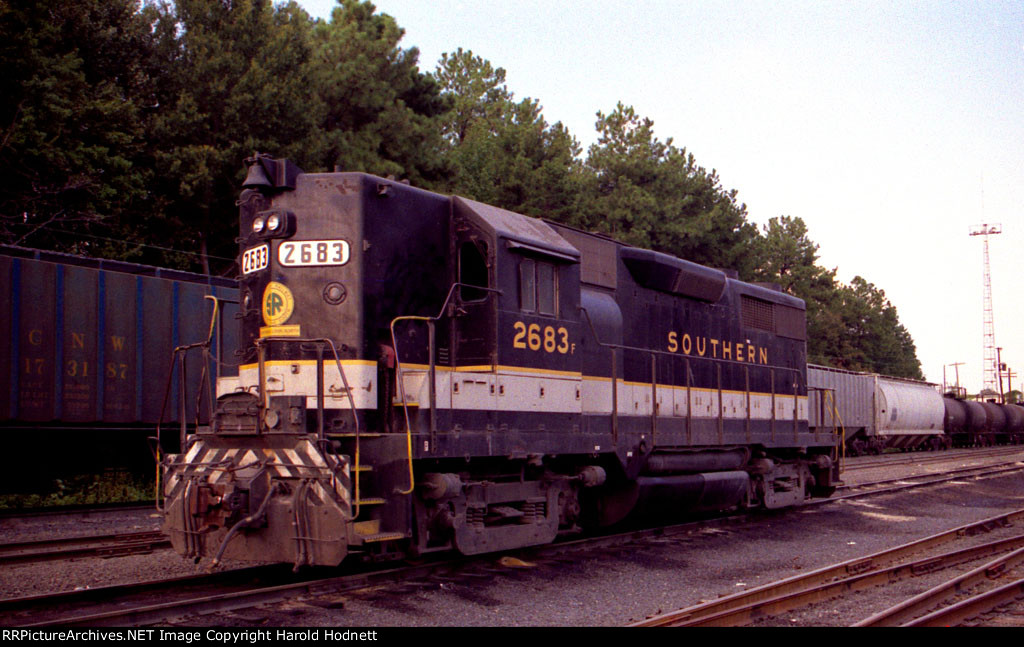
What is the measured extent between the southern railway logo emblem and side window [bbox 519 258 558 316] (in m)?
2.17

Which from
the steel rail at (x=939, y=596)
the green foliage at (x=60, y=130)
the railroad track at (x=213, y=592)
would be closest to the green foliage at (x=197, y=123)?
the green foliage at (x=60, y=130)

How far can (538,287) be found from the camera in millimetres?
8648

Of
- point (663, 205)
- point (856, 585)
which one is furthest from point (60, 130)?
point (663, 205)

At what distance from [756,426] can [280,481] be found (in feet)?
26.5

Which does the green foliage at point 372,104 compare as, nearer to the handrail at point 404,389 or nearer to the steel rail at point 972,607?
the handrail at point 404,389

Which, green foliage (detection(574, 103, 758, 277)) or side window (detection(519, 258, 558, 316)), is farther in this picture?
green foliage (detection(574, 103, 758, 277))

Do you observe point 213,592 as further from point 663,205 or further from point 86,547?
point 663,205

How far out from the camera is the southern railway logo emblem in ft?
25.0

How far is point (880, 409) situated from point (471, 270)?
2776 centimetres

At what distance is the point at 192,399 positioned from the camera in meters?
16.2

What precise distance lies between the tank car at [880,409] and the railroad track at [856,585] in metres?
17.5

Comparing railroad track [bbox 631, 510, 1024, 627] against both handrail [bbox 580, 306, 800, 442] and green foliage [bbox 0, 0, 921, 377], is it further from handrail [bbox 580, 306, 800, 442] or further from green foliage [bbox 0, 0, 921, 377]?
green foliage [bbox 0, 0, 921, 377]

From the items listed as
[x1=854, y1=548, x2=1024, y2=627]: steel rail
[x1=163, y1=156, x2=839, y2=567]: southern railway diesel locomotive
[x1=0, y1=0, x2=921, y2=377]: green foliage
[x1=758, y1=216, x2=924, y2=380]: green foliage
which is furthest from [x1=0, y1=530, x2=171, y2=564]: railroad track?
[x1=758, y1=216, x2=924, y2=380]: green foliage
